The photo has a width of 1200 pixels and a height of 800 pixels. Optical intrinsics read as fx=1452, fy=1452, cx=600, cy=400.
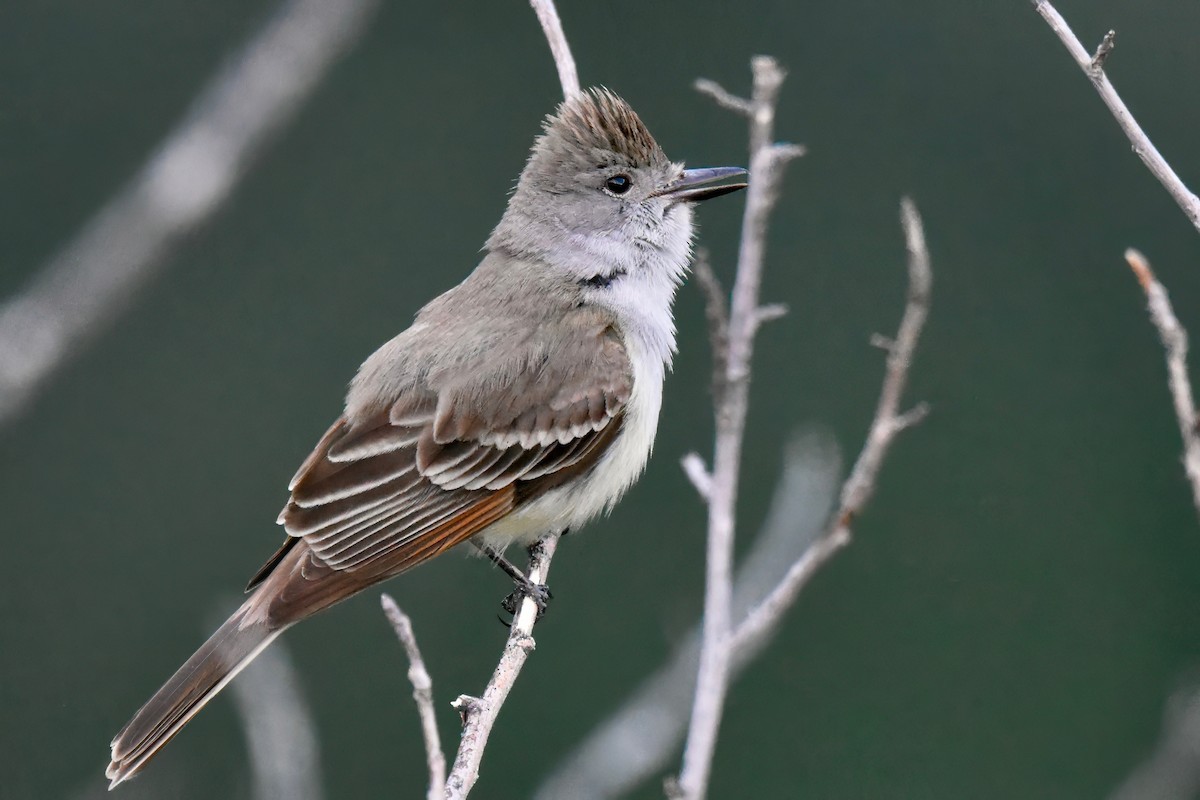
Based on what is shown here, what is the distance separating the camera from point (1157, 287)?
9.62 feet

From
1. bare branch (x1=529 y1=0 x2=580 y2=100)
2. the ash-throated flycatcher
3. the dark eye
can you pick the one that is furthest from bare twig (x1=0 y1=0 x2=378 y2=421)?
the dark eye

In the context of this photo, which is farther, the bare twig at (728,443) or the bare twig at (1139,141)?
the bare twig at (728,443)

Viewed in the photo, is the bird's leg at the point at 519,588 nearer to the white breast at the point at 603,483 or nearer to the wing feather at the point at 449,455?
the white breast at the point at 603,483

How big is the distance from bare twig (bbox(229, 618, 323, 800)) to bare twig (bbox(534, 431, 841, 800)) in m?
0.67

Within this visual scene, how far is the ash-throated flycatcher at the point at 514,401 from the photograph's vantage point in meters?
4.00

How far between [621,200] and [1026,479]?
4.05 meters

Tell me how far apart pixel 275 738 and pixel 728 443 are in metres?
1.42

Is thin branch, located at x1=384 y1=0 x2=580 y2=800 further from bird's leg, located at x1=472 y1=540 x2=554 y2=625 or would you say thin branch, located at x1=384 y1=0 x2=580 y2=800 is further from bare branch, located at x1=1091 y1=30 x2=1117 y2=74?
bare branch, located at x1=1091 y1=30 x2=1117 y2=74

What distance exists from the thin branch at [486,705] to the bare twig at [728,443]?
431mm

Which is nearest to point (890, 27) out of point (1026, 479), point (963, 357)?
point (963, 357)

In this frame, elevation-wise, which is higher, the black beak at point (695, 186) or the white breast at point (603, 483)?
the black beak at point (695, 186)

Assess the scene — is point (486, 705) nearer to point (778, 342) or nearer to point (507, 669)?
point (507, 669)

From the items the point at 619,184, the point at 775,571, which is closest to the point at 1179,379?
the point at 775,571

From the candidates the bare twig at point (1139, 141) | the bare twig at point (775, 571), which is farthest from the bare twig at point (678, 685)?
the bare twig at point (1139, 141)
